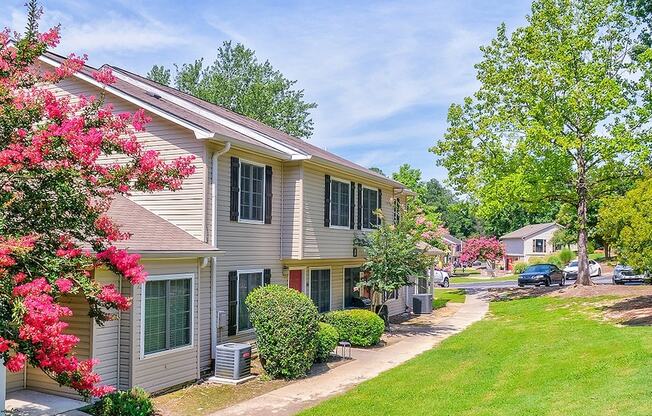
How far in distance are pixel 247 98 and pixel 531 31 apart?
23142mm

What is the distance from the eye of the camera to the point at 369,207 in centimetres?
2245

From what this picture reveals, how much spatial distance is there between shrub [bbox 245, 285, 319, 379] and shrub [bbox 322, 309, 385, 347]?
3963 mm

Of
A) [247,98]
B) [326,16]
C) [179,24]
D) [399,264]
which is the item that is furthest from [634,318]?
[247,98]

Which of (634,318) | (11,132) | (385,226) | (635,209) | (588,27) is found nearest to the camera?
(11,132)

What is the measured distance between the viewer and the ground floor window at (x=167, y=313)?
11.9 metres

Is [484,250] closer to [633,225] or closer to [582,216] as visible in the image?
[582,216]

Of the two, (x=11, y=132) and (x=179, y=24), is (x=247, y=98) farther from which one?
(x=11, y=132)

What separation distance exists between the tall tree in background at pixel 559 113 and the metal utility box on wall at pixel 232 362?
19074 mm

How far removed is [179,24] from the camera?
20.5 metres

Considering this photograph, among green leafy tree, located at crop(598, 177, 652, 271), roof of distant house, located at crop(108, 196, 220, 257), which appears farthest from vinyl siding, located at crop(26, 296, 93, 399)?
green leafy tree, located at crop(598, 177, 652, 271)

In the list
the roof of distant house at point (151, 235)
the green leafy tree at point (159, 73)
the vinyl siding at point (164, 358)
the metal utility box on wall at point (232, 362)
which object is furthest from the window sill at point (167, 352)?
the green leafy tree at point (159, 73)

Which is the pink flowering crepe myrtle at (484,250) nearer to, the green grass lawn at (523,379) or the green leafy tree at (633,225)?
the green grass lawn at (523,379)

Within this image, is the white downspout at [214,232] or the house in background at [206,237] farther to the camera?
the white downspout at [214,232]

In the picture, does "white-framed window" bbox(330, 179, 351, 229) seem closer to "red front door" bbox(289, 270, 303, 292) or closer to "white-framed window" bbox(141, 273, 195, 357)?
"red front door" bbox(289, 270, 303, 292)
